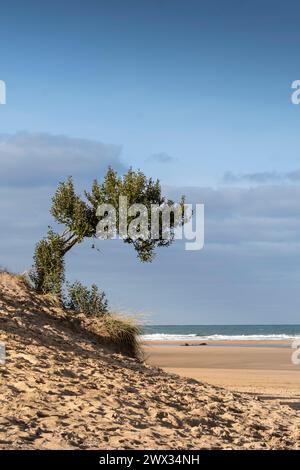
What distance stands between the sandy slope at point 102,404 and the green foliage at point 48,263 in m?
4.64

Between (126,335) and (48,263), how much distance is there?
484cm

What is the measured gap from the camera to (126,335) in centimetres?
2277

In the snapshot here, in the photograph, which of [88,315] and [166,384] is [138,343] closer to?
[88,315]

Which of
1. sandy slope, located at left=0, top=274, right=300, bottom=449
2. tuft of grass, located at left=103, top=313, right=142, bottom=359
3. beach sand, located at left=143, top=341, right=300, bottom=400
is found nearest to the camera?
sandy slope, located at left=0, top=274, right=300, bottom=449

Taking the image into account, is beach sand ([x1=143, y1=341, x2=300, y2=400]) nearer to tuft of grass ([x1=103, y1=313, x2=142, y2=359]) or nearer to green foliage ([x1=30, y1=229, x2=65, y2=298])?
tuft of grass ([x1=103, y1=313, x2=142, y2=359])

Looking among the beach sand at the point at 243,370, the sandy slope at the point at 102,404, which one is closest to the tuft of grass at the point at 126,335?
the beach sand at the point at 243,370

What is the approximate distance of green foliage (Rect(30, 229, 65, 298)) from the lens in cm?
2548

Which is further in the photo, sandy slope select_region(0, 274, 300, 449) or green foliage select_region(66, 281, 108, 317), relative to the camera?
green foliage select_region(66, 281, 108, 317)

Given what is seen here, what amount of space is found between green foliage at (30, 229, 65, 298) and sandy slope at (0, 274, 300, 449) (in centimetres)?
464

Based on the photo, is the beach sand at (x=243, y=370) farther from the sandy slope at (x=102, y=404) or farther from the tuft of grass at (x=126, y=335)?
the sandy slope at (x=102, y=404)

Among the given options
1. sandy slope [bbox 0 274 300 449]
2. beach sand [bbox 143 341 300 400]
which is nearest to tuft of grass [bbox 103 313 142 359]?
beach sand [bbox 143 341 300 400]

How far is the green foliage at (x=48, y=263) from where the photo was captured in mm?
25484

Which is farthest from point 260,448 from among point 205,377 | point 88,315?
point 205,377

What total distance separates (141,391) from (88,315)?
8.43 m
